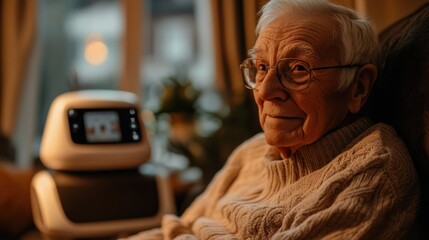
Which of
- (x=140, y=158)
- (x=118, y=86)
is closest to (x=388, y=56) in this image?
(x=140, y=158)

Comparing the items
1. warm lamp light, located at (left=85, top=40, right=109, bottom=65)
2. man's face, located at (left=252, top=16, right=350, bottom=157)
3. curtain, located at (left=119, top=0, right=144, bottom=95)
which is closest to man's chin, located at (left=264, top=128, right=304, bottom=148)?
man's face, located at (left=252, top=16, right=350, bottom=157)

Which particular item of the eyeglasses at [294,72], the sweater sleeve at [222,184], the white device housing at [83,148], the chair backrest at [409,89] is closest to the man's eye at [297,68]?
the eyeglasses at [294,72]

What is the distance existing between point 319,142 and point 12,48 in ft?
8.94

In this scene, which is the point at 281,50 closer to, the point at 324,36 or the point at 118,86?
the point at 324,36

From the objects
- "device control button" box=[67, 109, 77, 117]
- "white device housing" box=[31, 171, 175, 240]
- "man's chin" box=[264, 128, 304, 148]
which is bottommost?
"white device housing" box=[31, 171, 175, 240]

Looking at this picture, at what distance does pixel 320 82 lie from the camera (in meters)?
1.20

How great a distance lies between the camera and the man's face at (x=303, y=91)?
3.92 feet

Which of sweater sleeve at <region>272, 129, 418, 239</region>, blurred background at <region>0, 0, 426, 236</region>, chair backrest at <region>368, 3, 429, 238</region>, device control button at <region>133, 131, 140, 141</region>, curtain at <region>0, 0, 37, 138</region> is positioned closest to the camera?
sweater sleeve at <region>272, 129, 418, 239</region>

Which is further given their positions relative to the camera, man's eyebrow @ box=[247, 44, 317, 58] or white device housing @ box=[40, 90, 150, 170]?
white device housing @ box=[40, 90, 150, 170]

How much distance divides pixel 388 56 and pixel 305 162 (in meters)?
0.35

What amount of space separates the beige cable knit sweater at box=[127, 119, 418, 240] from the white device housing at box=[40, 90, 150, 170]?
530 mm

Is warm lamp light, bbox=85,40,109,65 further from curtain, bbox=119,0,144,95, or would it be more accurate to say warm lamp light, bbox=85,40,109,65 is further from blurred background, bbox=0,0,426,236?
curtain, bbox=119,0,144,95

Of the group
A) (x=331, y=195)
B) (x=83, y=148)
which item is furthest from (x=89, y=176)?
(x=331, y=195)

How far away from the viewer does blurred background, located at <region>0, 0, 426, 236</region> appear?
2957mm
